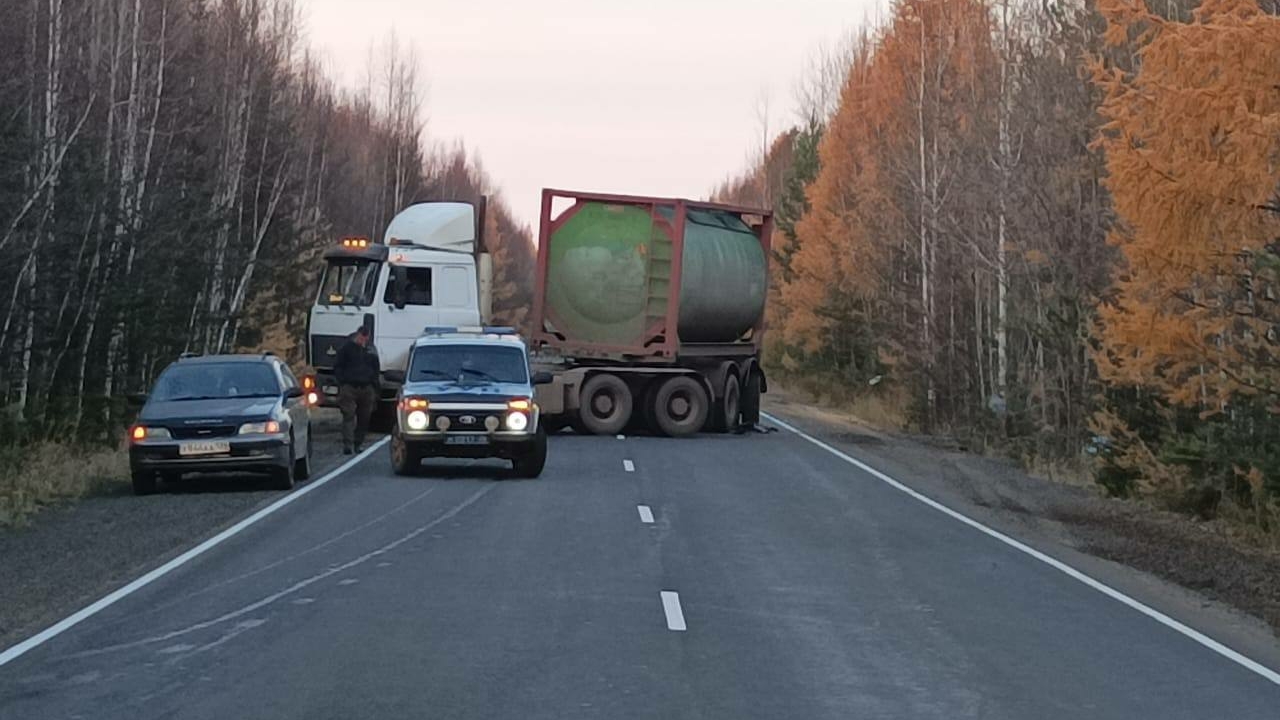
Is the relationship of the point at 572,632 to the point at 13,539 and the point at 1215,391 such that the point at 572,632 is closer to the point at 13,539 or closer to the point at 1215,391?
the point at 13,539

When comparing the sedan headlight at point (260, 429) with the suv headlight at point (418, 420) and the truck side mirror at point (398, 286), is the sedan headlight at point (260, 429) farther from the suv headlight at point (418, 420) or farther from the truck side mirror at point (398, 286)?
the truck side mirror at point (398, 286)

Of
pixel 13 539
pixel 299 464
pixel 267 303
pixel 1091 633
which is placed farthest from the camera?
pixel 267 303

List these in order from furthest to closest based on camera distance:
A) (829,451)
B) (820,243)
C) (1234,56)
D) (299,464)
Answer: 1. (820,243)
2. (829,451)
3. (299,464)
4. (1234,56)

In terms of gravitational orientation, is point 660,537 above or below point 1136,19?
below

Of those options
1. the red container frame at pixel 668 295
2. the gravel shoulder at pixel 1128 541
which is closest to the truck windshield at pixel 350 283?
the red container frame at pixel 668 295

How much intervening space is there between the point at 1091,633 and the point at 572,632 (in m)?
3.55

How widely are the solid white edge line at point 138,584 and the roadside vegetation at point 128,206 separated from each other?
2.77m

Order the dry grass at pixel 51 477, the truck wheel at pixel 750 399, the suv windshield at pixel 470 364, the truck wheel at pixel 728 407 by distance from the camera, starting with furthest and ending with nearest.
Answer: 1. the truck wheel at pixel 750 399
2. the truck wheel at pixel 728 407
3. the suv windshield at pixel 470 364
4. the dry grass at pixel 51 477

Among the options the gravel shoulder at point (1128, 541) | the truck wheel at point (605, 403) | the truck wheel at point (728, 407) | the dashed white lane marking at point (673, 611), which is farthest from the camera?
the truck wheel at point (728, 407)

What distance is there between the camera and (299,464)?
25.0 m

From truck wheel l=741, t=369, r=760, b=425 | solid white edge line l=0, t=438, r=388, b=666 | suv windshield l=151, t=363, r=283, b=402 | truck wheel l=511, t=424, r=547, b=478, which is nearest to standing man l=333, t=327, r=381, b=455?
truck wheel l=511, t=424, r=547, b=478

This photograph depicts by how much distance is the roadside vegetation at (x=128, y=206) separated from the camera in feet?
88.2

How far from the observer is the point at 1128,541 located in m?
20.5

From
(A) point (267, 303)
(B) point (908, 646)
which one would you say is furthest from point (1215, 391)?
(A) point (267, 303)
